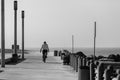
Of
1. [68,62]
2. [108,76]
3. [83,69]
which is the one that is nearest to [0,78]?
[83,69]

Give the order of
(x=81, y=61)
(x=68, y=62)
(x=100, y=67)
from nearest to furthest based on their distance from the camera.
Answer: (x=100, y=67), (x=81, y=61), (x=68, y=62)

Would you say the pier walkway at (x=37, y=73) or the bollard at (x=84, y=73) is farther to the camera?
the pier walkway at (x=37, y=73)

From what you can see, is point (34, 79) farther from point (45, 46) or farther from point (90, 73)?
point (45, 46)

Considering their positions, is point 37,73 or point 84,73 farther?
point 37,73

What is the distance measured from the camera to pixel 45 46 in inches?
1502

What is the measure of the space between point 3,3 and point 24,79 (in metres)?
9.54

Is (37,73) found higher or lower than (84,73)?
lower

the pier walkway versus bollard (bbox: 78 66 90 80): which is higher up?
bollard (bbox: 78 66 90 80)

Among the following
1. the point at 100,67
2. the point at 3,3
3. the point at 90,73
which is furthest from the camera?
the point at 3,3

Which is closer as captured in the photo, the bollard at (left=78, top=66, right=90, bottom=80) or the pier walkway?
the bollard at (left=78, top=66, right=90, bottom=80)

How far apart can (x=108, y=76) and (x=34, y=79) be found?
26.8 feet

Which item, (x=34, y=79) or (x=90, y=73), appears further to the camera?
Answer: (x=34, y=79)

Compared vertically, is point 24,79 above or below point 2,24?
below

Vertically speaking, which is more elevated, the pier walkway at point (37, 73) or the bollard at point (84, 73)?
the bollard at point (84, 73)
